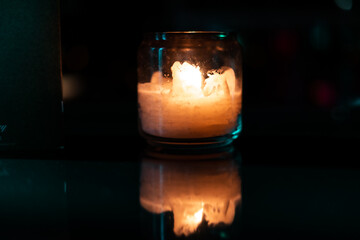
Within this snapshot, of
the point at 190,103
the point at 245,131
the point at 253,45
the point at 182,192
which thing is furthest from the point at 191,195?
the point at 253,45

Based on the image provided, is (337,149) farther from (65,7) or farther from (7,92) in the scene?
(65,7)

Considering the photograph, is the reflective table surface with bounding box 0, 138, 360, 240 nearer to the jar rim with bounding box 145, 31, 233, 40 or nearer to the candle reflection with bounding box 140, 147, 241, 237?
the candle reflection with bounding box 140, 147, 241, 237

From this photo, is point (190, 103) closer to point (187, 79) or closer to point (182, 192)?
point (187, 79)

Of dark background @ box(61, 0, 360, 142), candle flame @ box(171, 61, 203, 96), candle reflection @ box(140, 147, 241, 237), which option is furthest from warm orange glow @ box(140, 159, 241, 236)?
dark background @ box(61, 0, 360, 142)

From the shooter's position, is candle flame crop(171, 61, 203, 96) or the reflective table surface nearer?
the reflective table surface

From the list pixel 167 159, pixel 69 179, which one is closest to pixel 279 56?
pixel 167 159

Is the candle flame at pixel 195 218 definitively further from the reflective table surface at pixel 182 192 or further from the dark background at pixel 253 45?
the dark background at pixel 253 45

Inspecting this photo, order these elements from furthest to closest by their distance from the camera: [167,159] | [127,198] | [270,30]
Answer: [270,30]
[167,159]
[127,198]
